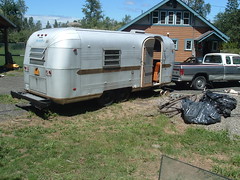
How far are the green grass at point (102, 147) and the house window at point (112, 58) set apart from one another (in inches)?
70.6

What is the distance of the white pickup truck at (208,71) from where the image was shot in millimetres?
13027

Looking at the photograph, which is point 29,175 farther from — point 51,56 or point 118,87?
point 118,87

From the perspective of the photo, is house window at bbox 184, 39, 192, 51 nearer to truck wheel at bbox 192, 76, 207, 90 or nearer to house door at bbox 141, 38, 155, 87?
truck wheel at bbox 192, 76, 207, 90

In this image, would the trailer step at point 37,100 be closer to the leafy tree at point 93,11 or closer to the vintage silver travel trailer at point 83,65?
the vintage silver travel trailer at point 83,65

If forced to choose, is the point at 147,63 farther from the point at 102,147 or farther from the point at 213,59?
the point at 213,59

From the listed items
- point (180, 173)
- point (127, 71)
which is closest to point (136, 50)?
point (127, 71)

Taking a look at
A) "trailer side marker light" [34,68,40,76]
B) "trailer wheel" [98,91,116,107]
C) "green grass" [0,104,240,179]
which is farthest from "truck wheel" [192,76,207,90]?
"trailer side marker light" [34,68,40,76]

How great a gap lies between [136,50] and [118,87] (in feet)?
4.99

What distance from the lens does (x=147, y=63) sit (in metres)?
10.3

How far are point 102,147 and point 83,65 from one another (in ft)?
9.84

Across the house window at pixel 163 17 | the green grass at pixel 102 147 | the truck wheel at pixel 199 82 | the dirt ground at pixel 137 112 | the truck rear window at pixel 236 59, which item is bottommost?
the green grass at pixel 102 147

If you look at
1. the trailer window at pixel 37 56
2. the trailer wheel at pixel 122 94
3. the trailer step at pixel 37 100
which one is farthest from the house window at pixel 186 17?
the trailer step at pixel 37 100

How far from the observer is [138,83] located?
33.3 ft

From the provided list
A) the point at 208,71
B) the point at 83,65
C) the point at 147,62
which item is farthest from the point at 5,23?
the point at 208,71
